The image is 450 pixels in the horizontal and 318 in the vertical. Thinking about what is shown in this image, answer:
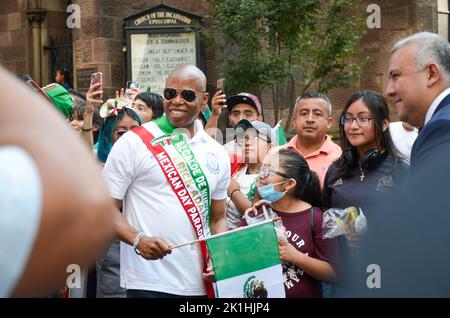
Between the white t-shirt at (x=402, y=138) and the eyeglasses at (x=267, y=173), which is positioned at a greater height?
the white t-shirt at (x=402, y=138)

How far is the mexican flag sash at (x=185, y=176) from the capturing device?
4.78 metres

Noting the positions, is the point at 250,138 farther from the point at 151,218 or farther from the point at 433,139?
the point at 433,139

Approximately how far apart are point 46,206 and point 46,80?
51.7 feet

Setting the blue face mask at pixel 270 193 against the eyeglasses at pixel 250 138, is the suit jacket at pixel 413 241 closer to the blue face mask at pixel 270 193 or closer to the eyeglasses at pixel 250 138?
the blue face mask at pixel 270 193

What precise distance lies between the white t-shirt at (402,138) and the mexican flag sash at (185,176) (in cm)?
145

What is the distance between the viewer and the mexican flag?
4.68 metres

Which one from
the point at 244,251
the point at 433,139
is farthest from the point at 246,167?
the point at 433,139

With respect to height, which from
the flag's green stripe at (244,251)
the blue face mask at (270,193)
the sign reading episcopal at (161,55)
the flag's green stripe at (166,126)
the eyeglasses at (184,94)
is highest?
the sign reading episcopal at (161,55)

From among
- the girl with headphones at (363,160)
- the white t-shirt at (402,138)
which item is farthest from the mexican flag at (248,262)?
the white t-shirt at (402,138)

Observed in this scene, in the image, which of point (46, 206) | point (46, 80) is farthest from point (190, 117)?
point (46, 80)

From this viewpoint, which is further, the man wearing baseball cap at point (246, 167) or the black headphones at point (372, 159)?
the man wearing baseball cap at point (246, 167)

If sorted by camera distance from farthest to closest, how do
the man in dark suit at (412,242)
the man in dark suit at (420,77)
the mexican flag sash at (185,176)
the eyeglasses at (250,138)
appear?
the eyeglasses at (250,138), the mexican flag sash at (185,176), the man in dark suit at (420,77), the man in dark suit at (412,242)

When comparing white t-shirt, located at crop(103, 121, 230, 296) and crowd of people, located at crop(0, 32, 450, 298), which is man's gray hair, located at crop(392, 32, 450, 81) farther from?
white t-shirt, located at crop(103, 121, 230, 296)

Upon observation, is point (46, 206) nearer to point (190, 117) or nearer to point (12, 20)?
point (190, 117)
